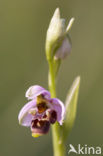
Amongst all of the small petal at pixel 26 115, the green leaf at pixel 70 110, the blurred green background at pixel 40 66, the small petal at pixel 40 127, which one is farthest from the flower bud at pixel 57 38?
the blurred green background at pixel 40 66

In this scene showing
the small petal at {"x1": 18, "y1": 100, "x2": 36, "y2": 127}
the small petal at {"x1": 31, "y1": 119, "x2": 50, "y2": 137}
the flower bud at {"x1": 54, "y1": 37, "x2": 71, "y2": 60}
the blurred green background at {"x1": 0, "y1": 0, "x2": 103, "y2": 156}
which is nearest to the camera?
the small petal at {"x1": 31, "y1": 119, "x2": 50, "y2": 137}

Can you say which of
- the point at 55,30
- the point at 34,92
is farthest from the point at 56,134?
the point at 55,30

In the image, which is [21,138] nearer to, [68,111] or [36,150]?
[36,150]

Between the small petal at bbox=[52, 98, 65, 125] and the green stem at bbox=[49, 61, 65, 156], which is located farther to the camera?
the green stem at bbox=[49, 61, 65, 156]

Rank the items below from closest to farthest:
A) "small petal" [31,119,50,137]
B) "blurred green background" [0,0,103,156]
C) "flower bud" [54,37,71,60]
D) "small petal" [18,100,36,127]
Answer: "small petal" [31,119,50,137] < "small petal" [18,100,36,127] < "flower bud" [54,37,71,60] < "blurred green background" [0,0,103,156]

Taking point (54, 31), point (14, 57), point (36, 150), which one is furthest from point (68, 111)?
point (14, 57)

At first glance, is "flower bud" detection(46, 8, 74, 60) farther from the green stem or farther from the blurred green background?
the blurred green background

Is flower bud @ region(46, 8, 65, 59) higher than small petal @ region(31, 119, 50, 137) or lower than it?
higher

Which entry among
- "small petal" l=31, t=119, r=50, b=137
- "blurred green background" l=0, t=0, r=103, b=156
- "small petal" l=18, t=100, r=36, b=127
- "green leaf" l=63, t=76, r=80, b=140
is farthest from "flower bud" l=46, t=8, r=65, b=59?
"blurred green background" l=0, t=0, r=103, b=156
